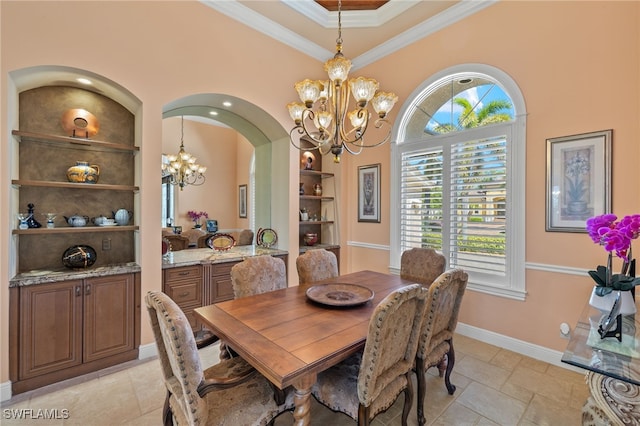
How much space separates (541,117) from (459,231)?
145 centimetres

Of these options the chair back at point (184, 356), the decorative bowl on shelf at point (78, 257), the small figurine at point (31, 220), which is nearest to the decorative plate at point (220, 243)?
the decorative bowl on shelf at point (78, 257)

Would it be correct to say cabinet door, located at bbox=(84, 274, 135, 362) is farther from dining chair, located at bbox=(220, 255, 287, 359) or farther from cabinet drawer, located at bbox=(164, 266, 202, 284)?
dining chair, located at bbox=(220, 255, 287, 359)

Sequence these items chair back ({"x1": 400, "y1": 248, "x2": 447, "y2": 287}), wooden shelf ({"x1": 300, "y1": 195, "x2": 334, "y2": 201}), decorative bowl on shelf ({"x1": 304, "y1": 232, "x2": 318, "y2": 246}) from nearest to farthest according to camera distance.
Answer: chair back ({"x1": 400, "y1": 248, "x2": 447, "y2": 287}) < wooden shelf ({"x1": 300, "y1": 195, "x2": 334, "y2": 201}) < decorative bowl on shelf ({"x1": 304, "y1": 232, "x2": 318, "y2": 246})

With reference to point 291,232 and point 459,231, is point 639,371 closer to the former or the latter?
point 459,231

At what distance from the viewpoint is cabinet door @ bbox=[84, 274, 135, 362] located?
2598mm

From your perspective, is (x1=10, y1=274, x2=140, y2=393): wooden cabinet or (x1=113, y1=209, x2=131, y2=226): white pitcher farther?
(x1=113, y1=209, x2=131, y2=226): white pitcher

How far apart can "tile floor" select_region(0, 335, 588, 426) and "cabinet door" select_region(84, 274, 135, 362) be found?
0.70ft

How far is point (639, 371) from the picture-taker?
1283mm

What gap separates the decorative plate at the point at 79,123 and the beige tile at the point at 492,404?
4.27 metres

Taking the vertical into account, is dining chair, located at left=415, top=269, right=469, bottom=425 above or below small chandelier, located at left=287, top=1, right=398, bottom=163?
below

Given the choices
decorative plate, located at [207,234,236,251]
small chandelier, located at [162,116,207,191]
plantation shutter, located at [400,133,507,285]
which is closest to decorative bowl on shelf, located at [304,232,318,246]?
decorative plate, located at [207,234,236,251]

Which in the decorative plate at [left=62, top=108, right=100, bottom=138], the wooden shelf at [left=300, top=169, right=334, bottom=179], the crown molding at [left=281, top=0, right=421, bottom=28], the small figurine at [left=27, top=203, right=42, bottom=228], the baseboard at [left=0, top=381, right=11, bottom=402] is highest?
the crown molding at [left=281, top=0, right=421, bottom=28]

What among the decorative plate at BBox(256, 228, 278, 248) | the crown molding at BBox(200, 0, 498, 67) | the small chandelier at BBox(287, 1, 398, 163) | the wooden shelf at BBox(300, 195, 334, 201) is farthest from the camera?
the wooden shelf at BBox(300, 195, 334, 201)

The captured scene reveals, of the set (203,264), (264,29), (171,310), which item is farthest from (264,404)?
(264,29)
